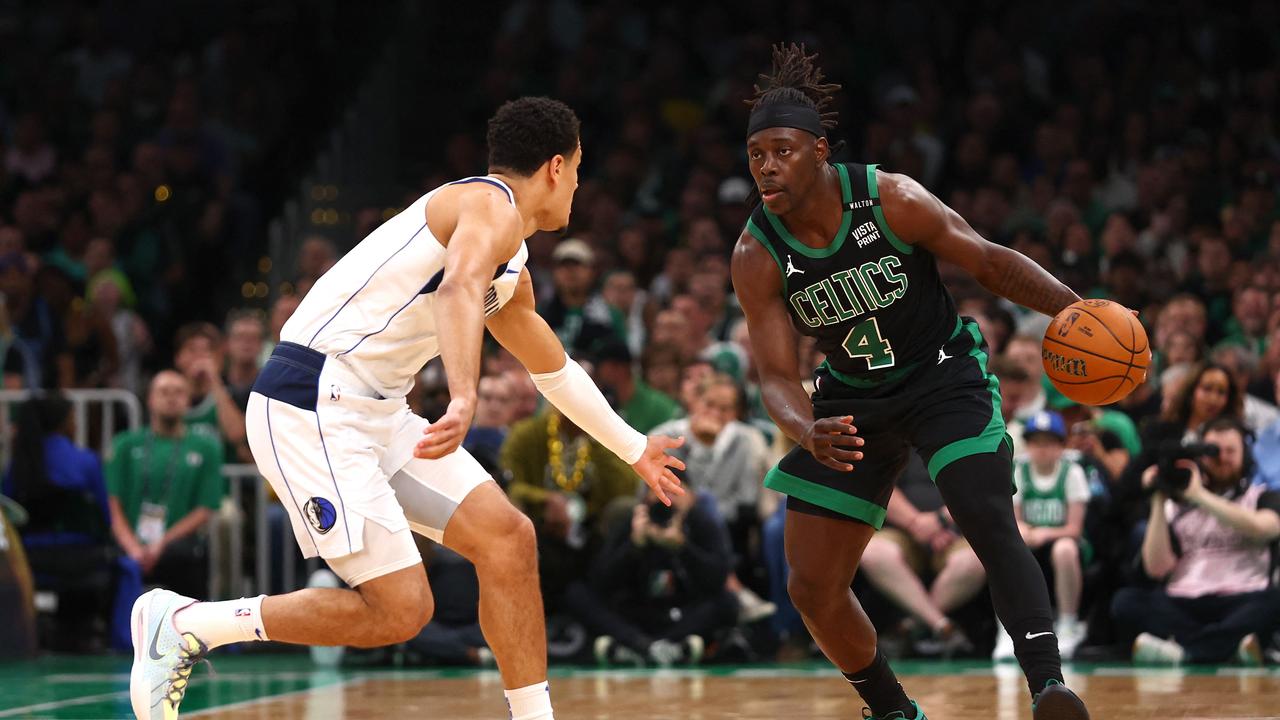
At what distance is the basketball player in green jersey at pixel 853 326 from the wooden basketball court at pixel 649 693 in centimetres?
144

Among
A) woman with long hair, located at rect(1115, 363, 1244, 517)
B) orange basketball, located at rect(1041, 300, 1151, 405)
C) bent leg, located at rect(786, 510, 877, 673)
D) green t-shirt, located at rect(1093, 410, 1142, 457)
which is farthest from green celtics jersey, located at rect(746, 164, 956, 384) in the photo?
green t-shirt, located at rect(1093, 410, 1142, 457)

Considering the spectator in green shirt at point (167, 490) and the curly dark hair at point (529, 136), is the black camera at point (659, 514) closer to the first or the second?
the spectator in green shirt at point (167, 490)

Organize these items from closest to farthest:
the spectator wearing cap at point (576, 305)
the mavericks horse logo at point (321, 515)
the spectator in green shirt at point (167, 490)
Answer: the mavericks horse logo at point (321, 515)
the spectator in green shirt at point (167, 490)
the spectator wearing cap at point (576, 305)

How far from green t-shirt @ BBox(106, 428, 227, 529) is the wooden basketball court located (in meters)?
1.51

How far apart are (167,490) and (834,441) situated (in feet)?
23.4

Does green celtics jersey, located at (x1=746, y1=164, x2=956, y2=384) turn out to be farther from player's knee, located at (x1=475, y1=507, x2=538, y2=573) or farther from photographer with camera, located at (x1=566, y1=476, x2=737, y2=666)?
photographer with camera, located at (x1=566, y1=476, x2=737, y2=666)

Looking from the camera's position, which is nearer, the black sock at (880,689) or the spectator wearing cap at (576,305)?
the black sock at (880,689)

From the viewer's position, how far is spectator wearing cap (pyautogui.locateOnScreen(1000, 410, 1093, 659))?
10133 millimetres

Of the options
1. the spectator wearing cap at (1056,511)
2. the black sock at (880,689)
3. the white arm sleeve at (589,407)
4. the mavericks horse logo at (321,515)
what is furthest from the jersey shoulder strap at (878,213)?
the spectator wearing cap at (1056,511)

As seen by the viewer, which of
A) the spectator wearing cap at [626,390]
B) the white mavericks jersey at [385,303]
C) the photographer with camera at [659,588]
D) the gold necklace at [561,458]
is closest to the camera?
the white mavericks jersey at [385,303]

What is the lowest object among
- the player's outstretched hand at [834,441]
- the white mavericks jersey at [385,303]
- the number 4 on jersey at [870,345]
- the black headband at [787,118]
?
the player's outstretched hand at [834,441]

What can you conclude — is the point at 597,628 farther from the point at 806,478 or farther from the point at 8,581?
the point at 806,478

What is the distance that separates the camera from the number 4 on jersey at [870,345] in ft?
19.5

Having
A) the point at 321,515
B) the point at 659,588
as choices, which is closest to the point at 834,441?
the point at 321,515
